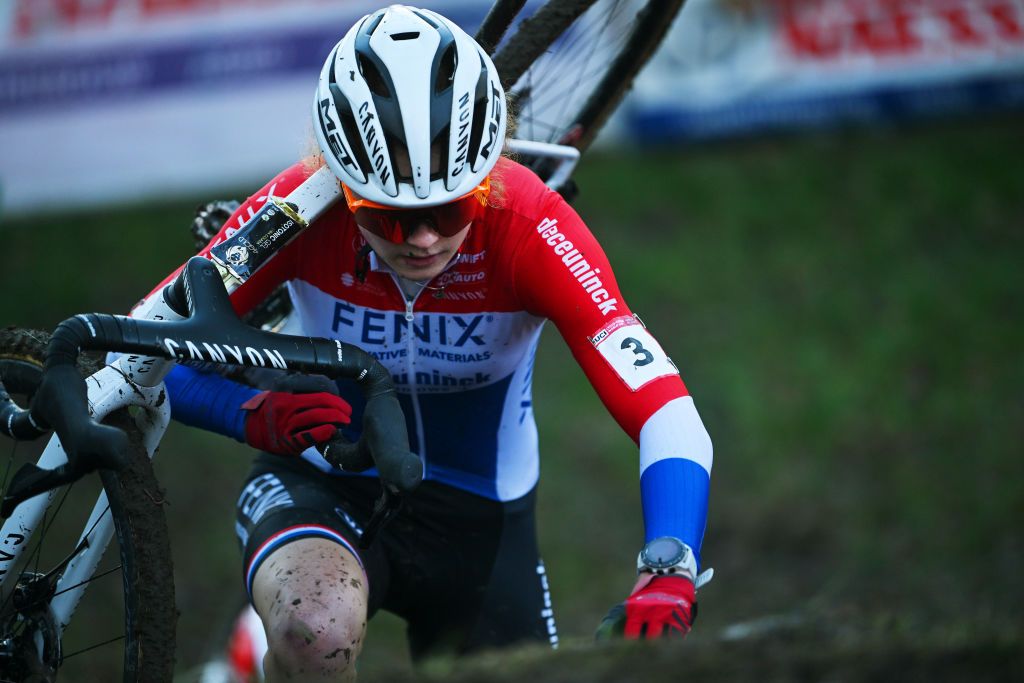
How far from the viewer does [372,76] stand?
11.2 feet

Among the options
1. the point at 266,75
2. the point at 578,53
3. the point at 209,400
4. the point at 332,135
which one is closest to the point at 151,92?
the point at 266,75

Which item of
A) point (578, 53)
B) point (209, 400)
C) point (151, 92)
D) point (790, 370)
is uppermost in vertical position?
point (578, 53)

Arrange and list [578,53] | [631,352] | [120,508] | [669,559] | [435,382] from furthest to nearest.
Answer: [578,53] < [435,382] < [631,352] < [120,508] < [669,559]

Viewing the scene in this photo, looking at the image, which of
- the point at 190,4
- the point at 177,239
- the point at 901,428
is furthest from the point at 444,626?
the point at 190,4

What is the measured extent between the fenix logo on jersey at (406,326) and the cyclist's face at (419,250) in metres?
0.31

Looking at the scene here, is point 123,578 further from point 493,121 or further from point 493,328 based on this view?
point 493,121

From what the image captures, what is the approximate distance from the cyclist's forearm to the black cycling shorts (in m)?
1.11

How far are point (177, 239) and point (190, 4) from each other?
217 centimetres

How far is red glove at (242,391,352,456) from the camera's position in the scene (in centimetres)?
351

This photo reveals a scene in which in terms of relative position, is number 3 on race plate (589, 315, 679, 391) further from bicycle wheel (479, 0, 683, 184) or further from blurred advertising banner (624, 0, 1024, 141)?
blurred advertising banner (624, 0, 1024, 141)

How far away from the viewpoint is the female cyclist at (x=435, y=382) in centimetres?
332

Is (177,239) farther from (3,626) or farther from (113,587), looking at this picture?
(3,626)

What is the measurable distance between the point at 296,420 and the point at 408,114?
959 millimetres

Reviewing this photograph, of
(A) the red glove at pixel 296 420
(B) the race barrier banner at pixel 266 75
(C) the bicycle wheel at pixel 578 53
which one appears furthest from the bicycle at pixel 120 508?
(B) the race barrier banner at pixel 266 75
